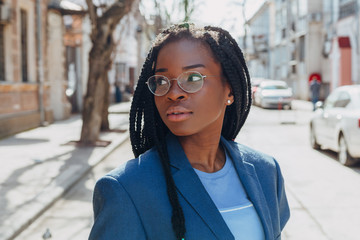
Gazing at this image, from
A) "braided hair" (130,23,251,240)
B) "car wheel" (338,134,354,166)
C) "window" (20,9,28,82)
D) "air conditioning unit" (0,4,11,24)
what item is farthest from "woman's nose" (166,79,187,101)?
"window" (20,9,28,82)

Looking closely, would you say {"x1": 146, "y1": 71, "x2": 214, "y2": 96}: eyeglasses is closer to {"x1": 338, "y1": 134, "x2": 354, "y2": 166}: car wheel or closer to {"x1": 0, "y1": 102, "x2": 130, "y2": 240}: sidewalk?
{"x1": 0, "y1": 102, "x2": 130, "y2": 240}: sidewalk

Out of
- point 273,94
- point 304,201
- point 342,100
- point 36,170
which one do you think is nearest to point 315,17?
point 273,94

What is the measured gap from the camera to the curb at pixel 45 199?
5.13 meters

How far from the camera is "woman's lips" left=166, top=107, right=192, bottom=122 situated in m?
1.71

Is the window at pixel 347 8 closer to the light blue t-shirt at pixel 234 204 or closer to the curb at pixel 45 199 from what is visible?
the curb at pixel 45 199

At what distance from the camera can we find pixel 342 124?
9.41m

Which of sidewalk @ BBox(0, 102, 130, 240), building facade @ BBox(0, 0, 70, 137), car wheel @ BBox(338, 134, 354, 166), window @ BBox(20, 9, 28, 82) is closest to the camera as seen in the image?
sidewalk @ BBox(0, 102, 130, 240)

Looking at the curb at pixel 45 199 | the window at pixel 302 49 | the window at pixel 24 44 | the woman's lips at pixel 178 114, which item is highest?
the window at pixel 302 49

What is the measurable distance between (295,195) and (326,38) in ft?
98.4

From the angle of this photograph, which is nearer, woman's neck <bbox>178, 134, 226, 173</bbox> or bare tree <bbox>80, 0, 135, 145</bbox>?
woman's neck <bbox>178, 134, 226, 173</bbox>

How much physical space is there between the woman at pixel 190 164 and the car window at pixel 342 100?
821 cm

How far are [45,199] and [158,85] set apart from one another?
4987mm

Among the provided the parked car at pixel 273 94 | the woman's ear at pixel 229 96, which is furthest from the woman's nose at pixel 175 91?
the parked car at pixel 273 94

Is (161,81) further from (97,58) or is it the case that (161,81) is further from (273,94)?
(273,94)
